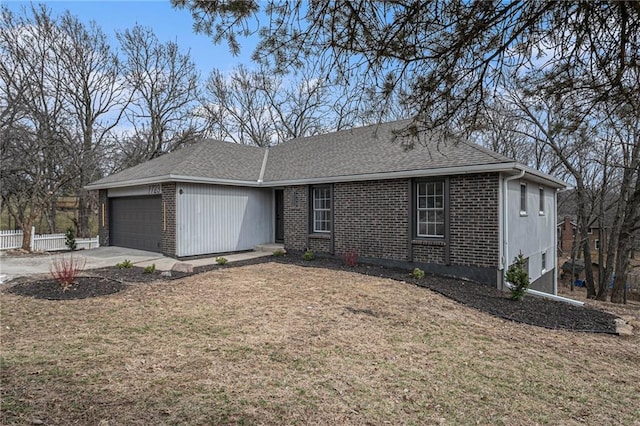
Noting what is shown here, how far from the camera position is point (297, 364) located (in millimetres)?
4352

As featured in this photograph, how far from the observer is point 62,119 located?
2130 centimetres

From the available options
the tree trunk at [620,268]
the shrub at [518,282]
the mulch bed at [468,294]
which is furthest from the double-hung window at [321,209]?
the tree trunk at [620,268]

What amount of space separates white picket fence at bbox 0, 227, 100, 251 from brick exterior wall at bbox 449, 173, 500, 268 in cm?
1509

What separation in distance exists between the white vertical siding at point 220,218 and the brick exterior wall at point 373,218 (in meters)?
3.93

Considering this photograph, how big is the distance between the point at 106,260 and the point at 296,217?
21.1 feet

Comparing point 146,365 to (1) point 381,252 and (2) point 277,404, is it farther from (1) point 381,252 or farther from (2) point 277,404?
(1) point 381,252

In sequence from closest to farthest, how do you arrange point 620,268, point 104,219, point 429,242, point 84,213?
point 429,242 → point 104,219 → point 620,268 → point 84,213

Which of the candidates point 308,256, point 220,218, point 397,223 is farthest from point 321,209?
point 220,218

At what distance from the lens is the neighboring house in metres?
9.76

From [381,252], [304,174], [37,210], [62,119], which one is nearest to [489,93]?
[381,252]

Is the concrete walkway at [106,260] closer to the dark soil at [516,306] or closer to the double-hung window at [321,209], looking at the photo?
the double-hung window at [321,209]

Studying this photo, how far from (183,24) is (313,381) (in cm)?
385

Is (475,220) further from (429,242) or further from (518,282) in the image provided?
(518,282)

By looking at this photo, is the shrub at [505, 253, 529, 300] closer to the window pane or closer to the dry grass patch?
the dry grass patch
